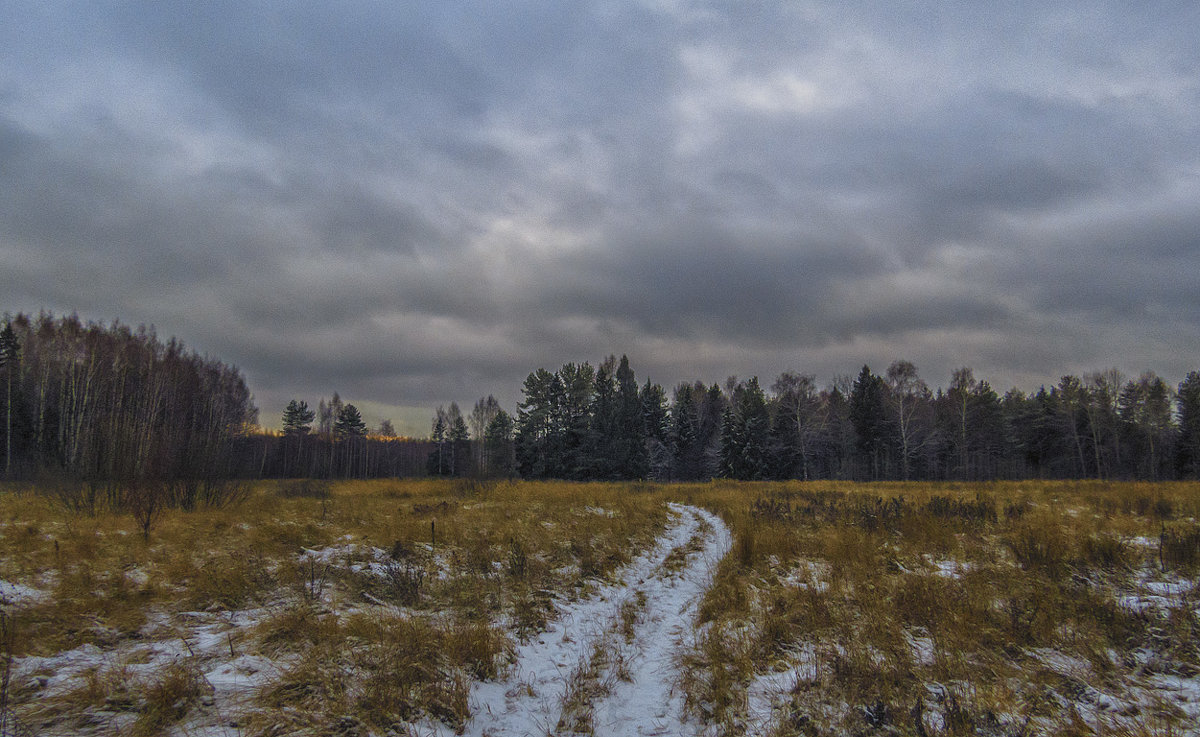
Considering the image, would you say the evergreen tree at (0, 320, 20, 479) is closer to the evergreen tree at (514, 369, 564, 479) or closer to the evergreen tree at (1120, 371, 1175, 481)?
the evergreen tree at (514, 369, 564, 479)

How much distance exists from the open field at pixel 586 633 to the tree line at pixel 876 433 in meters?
37.7

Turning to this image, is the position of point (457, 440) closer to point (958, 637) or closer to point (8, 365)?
point (8, 365)

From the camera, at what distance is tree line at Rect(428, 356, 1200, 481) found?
47.6 metres

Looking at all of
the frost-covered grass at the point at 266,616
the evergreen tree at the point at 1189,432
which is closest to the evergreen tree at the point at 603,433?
the frost-covered grass at the point at 266,616

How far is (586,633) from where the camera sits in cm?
609

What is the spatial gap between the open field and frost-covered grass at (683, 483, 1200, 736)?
0.03 m

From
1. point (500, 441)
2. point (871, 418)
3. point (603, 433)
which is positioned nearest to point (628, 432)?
point (603, 433)

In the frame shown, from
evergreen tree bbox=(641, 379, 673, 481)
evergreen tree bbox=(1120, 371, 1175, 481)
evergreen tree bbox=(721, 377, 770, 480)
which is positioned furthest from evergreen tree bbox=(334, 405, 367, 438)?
evergreen tree bbox=(1120, 371, 1175, 481)

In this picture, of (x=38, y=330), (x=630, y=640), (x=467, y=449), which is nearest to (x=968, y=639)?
(x=630, y=640)

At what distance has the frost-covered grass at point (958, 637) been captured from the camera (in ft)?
12.3

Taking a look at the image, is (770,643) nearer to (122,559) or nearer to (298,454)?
(122,559)

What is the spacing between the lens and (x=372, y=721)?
354cm

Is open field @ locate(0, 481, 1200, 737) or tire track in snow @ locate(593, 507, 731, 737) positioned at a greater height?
open field @ locate(0, 481, 1200, 737)

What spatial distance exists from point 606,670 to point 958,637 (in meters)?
3.76
